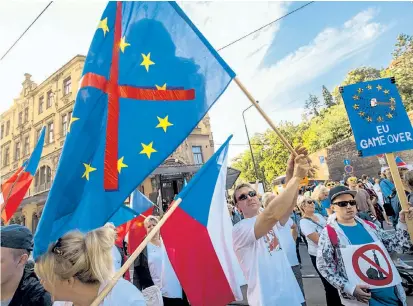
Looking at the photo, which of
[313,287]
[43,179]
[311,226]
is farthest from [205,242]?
[43,179]

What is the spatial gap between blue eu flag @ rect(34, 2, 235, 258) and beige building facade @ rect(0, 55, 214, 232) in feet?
57.0

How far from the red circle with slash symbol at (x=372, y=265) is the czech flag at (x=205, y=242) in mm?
1041

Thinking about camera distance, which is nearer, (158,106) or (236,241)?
(158,106)

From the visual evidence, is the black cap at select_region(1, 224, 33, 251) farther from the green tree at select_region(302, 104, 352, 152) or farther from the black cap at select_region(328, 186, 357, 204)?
the green tree at select_region(302, 104, 352, 152)

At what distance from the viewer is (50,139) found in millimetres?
25156

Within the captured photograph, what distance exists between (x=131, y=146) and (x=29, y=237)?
4.24ft

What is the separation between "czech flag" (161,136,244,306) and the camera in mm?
2561

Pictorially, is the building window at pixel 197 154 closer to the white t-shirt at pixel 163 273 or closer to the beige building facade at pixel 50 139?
the beige building facade at pixel 50 139

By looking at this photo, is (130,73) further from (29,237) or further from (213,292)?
(213,292)

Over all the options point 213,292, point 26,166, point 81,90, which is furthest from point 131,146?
point 26,166

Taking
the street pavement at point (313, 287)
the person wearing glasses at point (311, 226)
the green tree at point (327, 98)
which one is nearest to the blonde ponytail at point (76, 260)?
the person wearing glasses at point (311, 226)

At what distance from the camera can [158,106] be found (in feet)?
6.92

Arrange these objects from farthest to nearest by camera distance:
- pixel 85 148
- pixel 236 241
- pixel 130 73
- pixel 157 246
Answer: pixel 157 246
pixel 236 241
pixel 130 73
pixel 85 148

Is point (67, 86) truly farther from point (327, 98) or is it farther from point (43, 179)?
point (327, 98)
